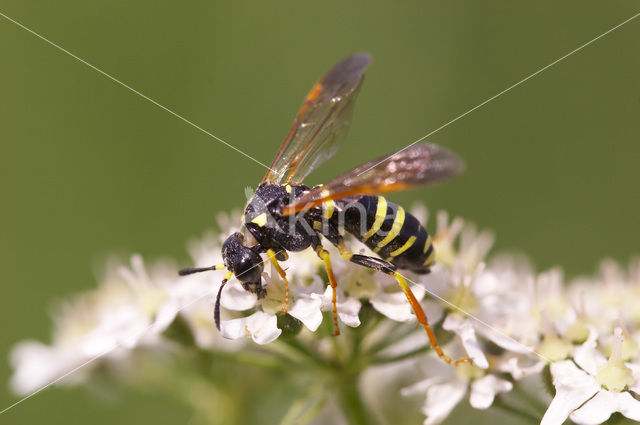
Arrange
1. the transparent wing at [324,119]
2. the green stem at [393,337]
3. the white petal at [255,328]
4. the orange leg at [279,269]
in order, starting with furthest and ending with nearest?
the transparent wing at [324,119] → the green stem at [393,337] → the orange leg at [279,269] → the white petal at [255,328]

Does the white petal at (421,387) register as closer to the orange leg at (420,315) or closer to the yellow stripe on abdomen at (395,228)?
the orange leg at (420,315)

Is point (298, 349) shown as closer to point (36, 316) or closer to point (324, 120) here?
point (324, 120)

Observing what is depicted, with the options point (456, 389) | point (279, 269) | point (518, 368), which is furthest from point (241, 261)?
point (518, 368)

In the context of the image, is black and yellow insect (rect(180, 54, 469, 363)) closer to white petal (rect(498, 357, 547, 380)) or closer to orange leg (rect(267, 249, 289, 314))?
orange leg (rect(267, 249, 289, 314))

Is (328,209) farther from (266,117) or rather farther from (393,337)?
(266,117)

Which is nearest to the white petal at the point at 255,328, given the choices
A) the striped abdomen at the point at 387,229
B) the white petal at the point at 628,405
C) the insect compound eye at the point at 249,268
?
the insect compound eye at the point at 249,268

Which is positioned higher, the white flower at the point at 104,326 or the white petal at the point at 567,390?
the white petal at the point at 567,390

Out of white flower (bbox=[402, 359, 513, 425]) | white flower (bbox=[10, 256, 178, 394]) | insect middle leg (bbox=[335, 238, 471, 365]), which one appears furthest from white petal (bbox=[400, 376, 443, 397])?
white flower (bbox=[10, 256, 178, 394])
